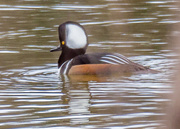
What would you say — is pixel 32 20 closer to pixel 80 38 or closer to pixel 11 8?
pixel 11 8

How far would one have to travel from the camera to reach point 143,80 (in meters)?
8.95

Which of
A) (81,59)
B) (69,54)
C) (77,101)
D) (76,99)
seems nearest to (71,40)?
(69,54)

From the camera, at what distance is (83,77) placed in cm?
963

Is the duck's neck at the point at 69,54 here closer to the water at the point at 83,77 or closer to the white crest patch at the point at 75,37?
the white crest patch at the point at 75,37

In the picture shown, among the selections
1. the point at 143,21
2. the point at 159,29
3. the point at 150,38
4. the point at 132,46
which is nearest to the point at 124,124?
the point at 132,46

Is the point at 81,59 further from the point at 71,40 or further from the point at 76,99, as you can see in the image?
the point at 76,99

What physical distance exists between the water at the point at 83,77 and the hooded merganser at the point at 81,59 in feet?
0.55

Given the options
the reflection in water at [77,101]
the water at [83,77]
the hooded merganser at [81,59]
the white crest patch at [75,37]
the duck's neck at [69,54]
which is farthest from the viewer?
the duck's neck at [69,54]

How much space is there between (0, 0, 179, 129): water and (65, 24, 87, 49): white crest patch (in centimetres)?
59

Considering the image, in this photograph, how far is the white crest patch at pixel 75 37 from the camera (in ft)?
32.5

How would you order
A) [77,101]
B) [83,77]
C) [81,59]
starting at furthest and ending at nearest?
[81,59] < [83,77] < [77,101]

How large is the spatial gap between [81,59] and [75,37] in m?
0.58

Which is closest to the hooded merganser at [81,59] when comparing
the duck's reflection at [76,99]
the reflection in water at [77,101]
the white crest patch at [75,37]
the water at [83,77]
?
the white crest patch at [75,37]

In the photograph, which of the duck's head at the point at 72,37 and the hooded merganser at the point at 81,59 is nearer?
the hooded merganser at the point at 81,59
